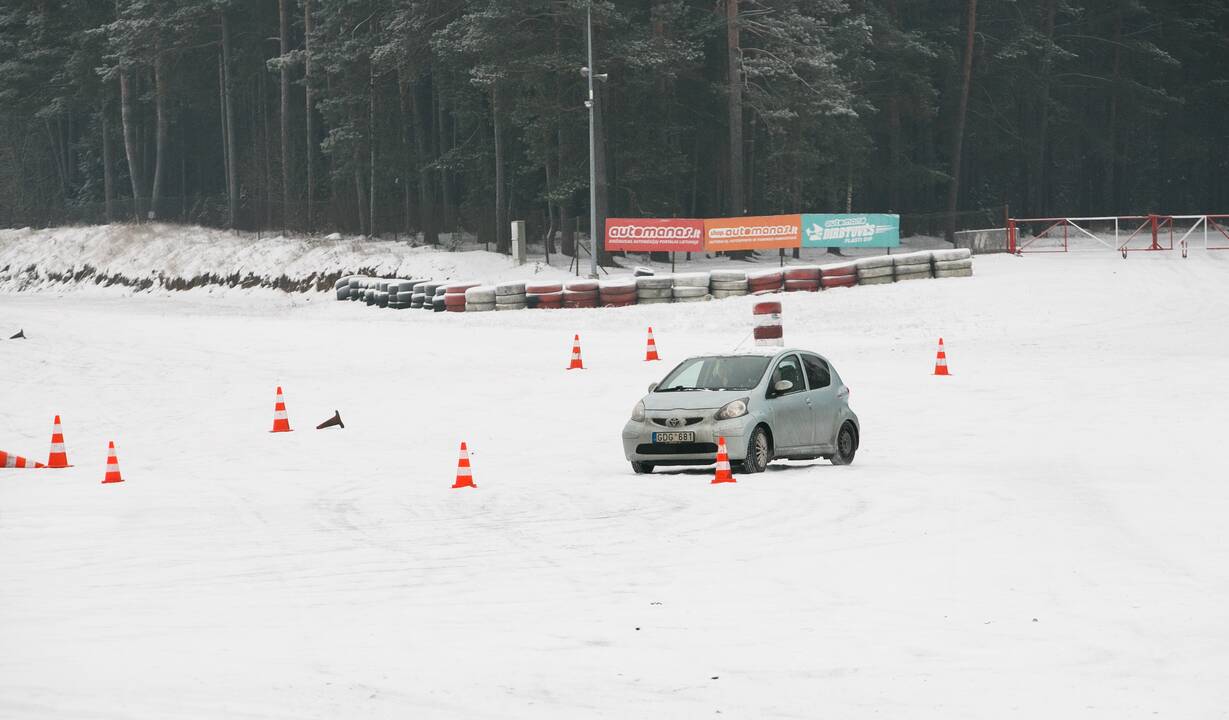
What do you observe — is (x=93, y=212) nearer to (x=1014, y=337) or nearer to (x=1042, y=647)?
(x=1014, y=337)

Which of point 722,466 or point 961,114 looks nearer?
point 722,466

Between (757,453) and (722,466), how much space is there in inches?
41.6

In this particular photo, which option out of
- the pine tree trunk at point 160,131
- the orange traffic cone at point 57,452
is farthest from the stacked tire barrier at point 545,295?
the pine tree trunk at point 160,131

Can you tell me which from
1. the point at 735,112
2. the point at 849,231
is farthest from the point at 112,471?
the point at 735,112

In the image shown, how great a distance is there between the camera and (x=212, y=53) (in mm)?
86375

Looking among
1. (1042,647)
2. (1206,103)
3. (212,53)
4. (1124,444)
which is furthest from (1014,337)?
(212,53)

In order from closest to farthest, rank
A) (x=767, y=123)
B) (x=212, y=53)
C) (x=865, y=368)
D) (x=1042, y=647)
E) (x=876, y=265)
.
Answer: (x=1042, y=647) → (x=865, y=368) → (x=876, y=265) → (x=767, y=123) → (x=212, y=53)

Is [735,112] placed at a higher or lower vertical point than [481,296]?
higher

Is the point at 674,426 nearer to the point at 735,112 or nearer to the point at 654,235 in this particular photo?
the point at 654,235

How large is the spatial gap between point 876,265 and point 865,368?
45.5 ft

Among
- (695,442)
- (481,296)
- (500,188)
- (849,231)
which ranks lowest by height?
(695,442)

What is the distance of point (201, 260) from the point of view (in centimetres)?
6806

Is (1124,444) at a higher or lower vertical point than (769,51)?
lower

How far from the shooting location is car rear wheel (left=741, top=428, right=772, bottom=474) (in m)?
16.0
